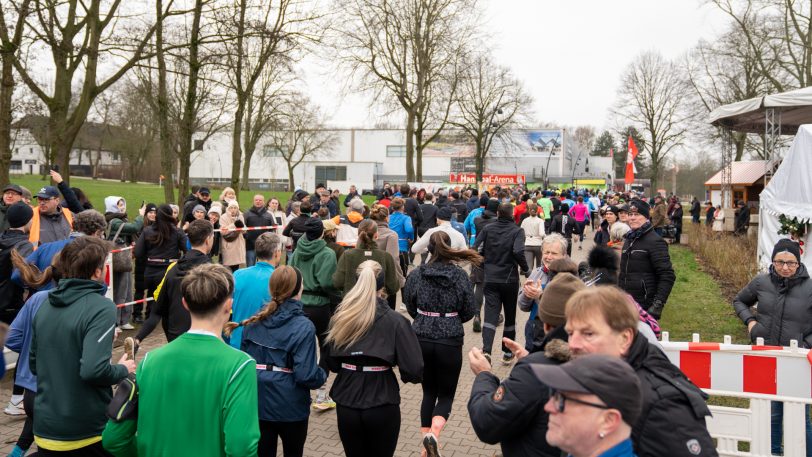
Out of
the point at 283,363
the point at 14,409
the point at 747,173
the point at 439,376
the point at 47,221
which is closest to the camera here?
the point at 283,363

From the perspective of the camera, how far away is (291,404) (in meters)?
3.78

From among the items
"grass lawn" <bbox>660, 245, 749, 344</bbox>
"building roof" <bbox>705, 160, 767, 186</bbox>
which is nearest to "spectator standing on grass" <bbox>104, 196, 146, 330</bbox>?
"grass lawn" <bbox>660, 245, 749, 344</bbox>

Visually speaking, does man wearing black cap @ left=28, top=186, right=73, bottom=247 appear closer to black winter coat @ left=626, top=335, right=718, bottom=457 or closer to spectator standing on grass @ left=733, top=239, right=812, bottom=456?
black winter coat @ left=626, top=335, right=718, bottom=457

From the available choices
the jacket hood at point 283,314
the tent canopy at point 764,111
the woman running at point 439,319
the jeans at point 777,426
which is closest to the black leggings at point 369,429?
the jacket hood at point 283,314

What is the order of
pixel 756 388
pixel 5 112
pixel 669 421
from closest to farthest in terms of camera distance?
pixel 669 421 → pixel 756 388 → pixel 5 112

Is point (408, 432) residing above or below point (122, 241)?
below

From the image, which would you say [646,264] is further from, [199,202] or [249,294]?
[199,202]

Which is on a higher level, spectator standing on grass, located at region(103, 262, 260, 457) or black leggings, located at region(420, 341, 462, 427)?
spectator standing on grass, located at region(103, 262, 260, 457)

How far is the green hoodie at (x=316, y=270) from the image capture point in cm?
630

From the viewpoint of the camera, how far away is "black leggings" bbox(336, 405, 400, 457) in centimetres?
387

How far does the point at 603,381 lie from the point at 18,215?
580 centimetres

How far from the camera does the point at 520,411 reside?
2424 millimetres

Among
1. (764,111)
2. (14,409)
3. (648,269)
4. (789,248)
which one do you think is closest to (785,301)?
(789,248)

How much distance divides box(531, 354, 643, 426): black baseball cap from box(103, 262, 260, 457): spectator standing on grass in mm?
1464
